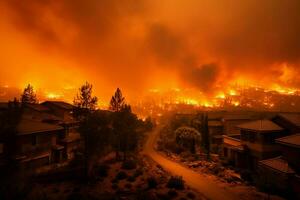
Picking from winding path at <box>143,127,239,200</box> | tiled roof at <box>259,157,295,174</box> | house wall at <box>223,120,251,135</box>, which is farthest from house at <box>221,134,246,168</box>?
house wall at <box>223,120,251,135</box>

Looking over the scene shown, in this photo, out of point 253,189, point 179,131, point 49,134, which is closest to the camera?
point 253,189

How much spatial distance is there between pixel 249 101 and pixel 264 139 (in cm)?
13534

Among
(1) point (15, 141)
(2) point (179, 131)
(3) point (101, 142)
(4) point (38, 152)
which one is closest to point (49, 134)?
(4) point (38, 152)

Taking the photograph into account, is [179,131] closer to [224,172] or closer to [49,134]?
[224,172]

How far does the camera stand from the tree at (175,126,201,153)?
151 feet

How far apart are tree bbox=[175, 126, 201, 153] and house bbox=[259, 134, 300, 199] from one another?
66.5 feet

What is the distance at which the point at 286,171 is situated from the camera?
22.6 meters

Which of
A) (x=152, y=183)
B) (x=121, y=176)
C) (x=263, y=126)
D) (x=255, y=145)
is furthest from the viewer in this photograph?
(x=263, y=126)

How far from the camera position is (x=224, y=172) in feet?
100

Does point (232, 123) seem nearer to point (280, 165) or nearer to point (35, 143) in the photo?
point (280, 165)

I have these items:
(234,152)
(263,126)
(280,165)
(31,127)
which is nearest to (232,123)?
(234,152)

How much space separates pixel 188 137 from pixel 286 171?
80.5 ft

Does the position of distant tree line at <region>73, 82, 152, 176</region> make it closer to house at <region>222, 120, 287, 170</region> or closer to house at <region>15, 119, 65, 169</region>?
house at <region>15, 119, 65, 169</region>

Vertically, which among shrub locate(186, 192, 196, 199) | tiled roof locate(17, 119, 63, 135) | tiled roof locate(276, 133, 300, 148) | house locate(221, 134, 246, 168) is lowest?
shrub locate(186, 192, 196, 199)
